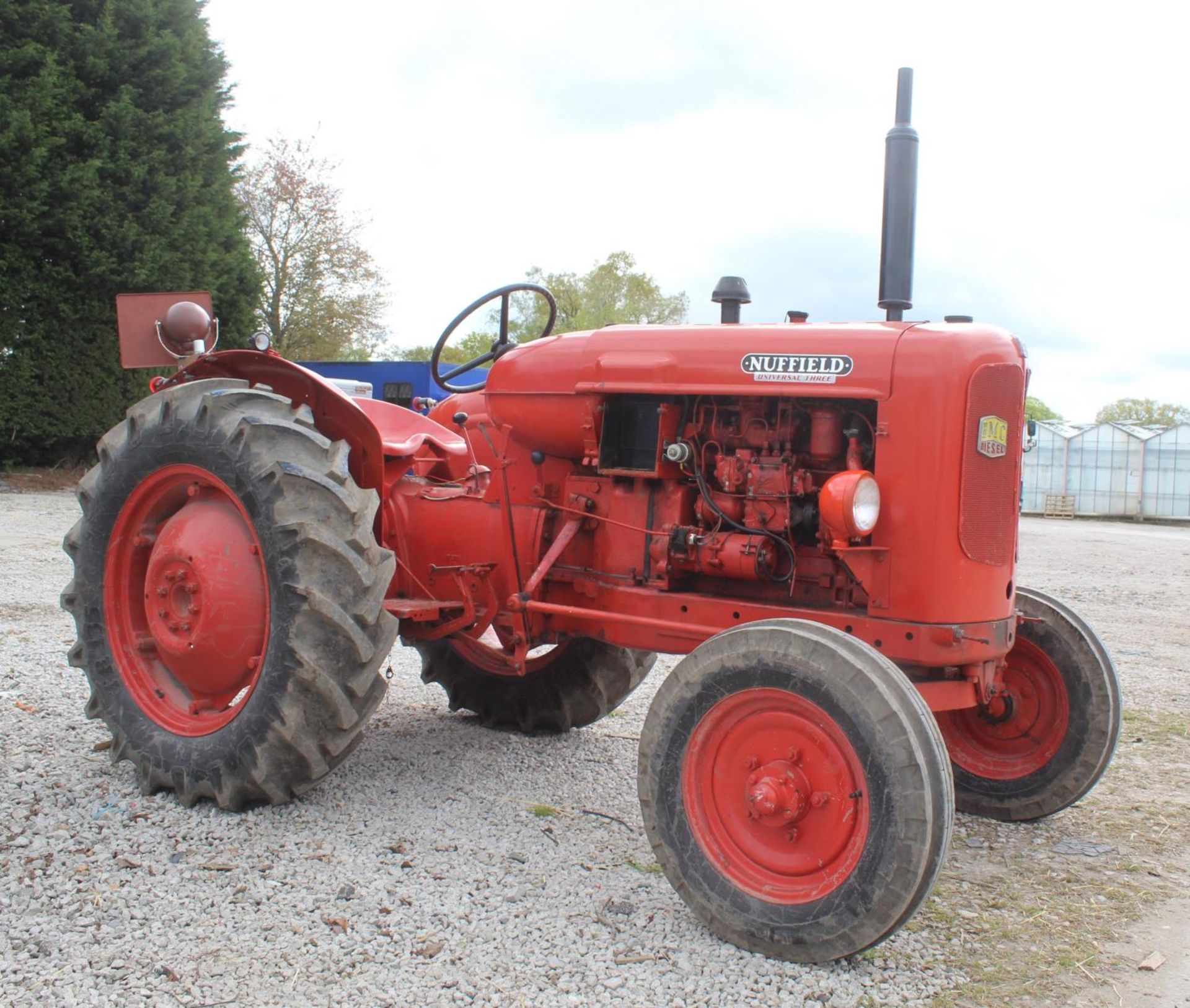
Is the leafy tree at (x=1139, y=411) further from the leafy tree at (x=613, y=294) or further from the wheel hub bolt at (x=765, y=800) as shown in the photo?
the wheel hub bolt at (x=765, y=800)

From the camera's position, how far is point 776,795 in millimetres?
2676

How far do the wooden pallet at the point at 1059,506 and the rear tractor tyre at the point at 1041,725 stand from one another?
23454 millimetres

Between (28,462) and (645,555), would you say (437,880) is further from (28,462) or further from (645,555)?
(28,462)

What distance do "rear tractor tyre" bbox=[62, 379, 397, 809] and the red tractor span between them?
1 centimetres

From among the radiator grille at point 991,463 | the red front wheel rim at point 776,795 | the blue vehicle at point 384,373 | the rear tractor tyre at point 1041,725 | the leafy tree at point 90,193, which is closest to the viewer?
the red front wheel rim at point 776,795

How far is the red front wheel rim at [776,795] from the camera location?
103 inches

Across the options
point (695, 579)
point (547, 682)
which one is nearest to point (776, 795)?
point (695, 579)

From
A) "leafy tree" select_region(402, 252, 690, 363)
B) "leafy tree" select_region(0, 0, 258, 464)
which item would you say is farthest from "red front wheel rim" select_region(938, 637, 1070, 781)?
"leafy tree" select_region(402, 252, 690, 363)

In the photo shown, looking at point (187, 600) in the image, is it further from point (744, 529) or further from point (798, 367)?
point (798, 367)

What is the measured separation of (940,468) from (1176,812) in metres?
1.82

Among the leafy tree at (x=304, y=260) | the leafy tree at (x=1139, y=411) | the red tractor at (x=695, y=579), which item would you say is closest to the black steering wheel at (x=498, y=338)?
the red tractor at (x=695, y=579)

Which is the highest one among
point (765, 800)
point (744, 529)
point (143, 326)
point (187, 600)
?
point (143, 326)

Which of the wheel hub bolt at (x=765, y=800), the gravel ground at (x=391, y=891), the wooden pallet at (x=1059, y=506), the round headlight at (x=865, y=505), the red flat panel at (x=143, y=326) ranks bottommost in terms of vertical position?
the wooden pallet at (x=1059, y=506)

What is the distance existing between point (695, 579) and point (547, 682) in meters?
1.17
